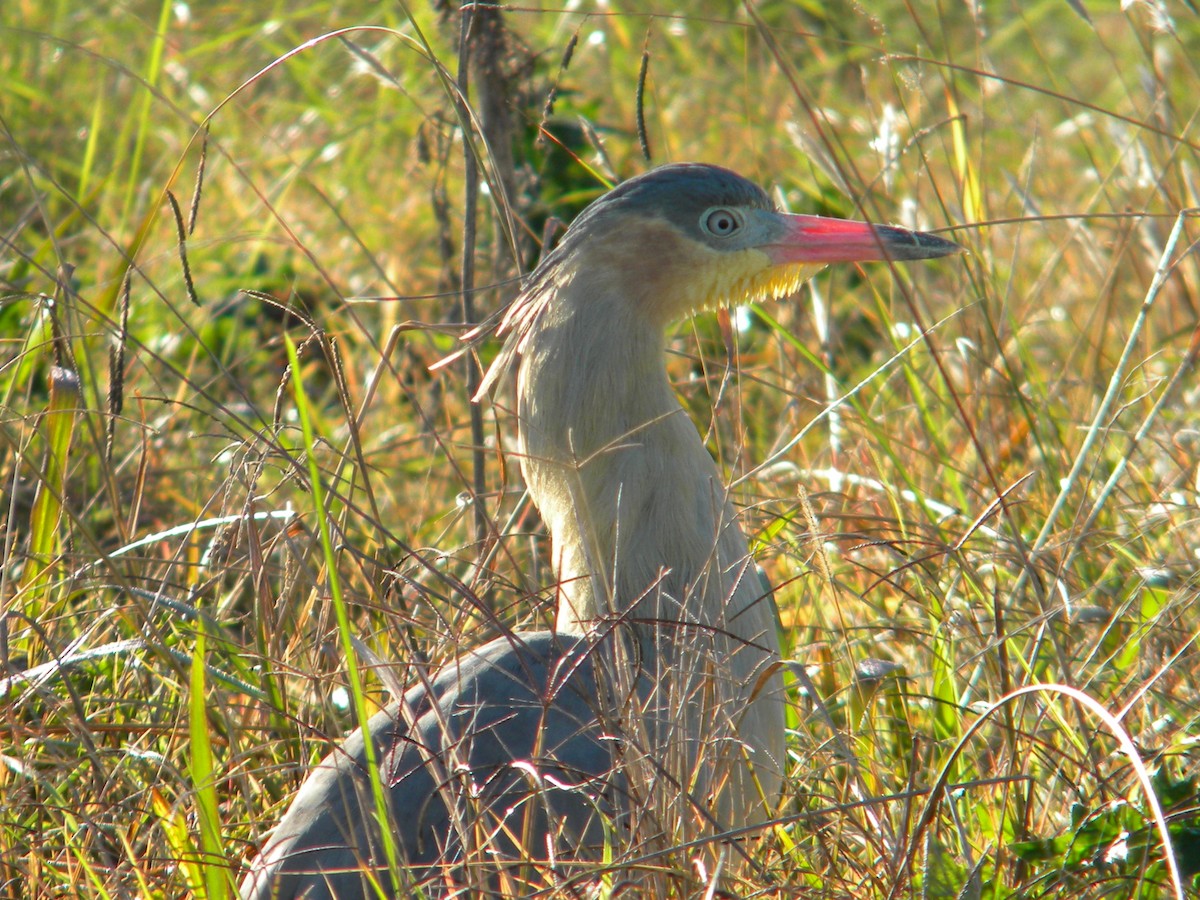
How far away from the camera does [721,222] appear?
2.49m

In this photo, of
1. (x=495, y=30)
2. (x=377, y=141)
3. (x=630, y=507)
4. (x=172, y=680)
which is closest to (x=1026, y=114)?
(x=377, y=141)

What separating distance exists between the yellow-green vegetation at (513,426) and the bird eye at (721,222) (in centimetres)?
20

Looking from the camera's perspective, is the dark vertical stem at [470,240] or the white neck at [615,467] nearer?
the white neck at [615,467]

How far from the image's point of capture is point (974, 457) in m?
3.36

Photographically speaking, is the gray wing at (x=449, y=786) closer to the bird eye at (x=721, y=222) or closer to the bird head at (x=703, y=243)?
the bird head at (x=703, y=243)

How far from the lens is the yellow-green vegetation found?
1.99 meters

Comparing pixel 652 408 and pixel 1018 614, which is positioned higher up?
pixel 652 408

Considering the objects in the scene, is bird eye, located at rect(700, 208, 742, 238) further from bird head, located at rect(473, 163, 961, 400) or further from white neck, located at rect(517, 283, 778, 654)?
white neck, located at rect(517, 283, 778, 654)

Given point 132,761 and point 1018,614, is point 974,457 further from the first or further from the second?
point 132,761

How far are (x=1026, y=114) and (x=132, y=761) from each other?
462 cm

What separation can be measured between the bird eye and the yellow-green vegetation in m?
0.20

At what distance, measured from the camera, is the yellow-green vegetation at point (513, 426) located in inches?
78.2

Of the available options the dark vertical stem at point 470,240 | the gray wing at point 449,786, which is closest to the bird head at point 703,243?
the dark vertical stem at point 470,240

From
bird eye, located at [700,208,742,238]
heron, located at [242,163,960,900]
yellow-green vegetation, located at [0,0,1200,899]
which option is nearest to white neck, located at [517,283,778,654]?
heron, located at [242,163,960,900]
